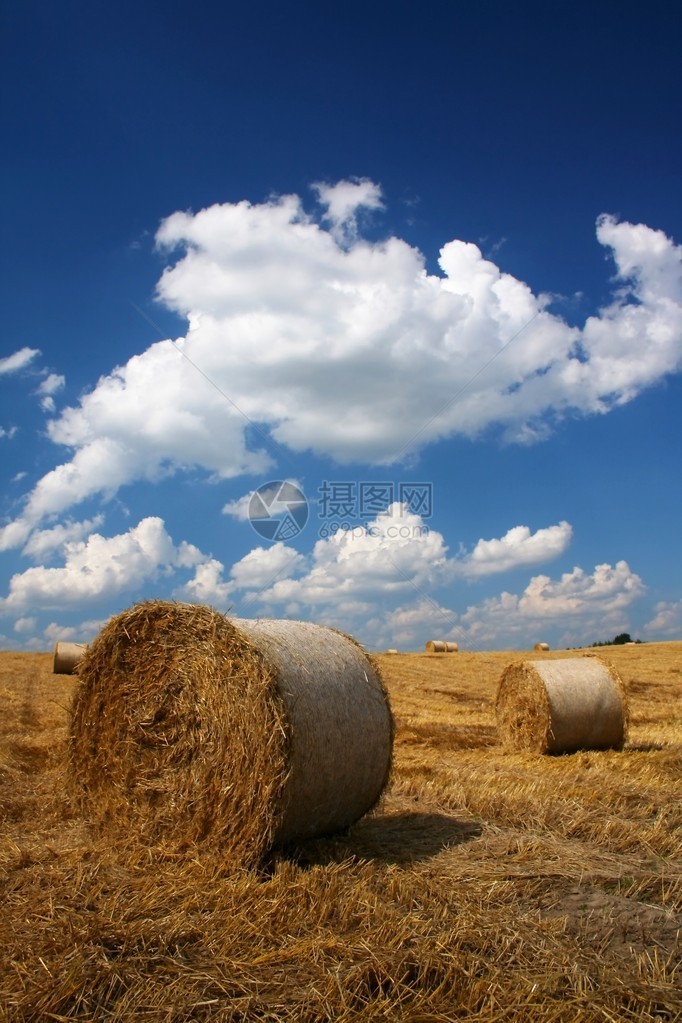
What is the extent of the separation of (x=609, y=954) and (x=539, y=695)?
295 inches

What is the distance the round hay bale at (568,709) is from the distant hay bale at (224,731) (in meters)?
5.25

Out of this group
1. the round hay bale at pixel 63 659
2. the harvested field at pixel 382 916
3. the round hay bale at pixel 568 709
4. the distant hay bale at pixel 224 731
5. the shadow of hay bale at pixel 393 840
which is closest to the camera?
the harvested field at pixel 382 916

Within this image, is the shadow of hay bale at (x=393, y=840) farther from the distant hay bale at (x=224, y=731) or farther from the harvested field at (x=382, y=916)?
the distant hay bale at (x=224, y=731)

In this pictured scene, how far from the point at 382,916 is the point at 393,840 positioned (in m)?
1.92

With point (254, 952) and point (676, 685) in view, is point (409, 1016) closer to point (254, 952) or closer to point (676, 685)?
point (254, 952)

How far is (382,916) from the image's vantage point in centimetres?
431

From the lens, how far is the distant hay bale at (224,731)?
5.52 m

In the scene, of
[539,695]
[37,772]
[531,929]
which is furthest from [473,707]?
[531,929]

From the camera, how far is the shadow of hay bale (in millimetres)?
5629

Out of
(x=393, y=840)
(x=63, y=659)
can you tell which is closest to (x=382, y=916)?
(x=393, y=840)

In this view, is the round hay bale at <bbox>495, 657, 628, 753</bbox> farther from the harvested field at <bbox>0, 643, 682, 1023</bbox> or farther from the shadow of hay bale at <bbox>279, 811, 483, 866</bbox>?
the shadow of hay bale at <bbox>279, 811, 483, 866</bbox>

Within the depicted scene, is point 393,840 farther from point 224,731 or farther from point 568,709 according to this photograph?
point 568,709

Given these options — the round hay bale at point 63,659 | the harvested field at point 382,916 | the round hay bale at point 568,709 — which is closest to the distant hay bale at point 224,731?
the harvested field at point 382,916

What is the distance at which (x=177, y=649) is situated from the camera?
6316mm
